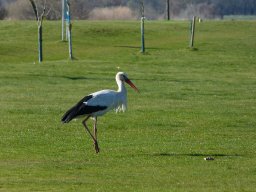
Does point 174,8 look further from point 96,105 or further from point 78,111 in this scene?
point 78,111

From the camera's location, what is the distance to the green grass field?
13367mm

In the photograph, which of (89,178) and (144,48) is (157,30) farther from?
(89,178)

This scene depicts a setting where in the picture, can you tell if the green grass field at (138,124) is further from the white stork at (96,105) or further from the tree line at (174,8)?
the tree line at (174,8)

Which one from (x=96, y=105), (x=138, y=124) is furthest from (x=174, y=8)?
(x=96, y=105)

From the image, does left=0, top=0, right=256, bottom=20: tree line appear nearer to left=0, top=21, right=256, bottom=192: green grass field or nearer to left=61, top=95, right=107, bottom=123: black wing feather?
left=0, top=21, right=256, bottom=192: green grass field

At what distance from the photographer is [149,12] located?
134 m

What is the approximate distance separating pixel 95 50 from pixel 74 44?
275cm

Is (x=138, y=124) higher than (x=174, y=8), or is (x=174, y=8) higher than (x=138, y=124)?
(x=138, y=124)

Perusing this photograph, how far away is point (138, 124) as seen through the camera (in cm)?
2050

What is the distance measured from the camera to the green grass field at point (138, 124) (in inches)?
526

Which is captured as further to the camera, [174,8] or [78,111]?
[174,8]

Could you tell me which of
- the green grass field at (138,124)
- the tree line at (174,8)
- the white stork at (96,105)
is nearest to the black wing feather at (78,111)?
the white stork at (96,105)

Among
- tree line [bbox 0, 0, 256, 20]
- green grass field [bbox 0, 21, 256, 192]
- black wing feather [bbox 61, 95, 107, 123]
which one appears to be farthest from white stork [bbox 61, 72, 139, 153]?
tree line [bbox 0, 0, 256, 20]

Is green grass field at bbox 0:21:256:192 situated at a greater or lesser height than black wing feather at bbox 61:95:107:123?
lesser
